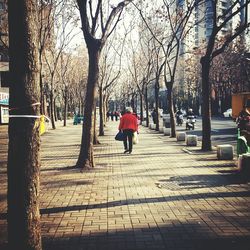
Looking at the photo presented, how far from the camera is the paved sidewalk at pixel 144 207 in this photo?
16.2 feet

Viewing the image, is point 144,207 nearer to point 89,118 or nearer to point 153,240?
point 153,240

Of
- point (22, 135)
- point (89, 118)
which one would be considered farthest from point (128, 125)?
point (22, 135)

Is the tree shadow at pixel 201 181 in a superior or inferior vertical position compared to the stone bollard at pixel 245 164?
inferior

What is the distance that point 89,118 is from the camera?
35.6 ft

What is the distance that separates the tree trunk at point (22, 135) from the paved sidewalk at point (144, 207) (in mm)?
948

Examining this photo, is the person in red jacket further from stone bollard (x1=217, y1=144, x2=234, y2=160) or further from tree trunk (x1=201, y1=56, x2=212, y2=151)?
stone bollard (x1=217, y1=144, x2=234, y2=160)

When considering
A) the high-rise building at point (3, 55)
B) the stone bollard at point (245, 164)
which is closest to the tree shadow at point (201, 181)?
the stone bollard at point (245, 164)

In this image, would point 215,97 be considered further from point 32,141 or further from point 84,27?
point 32,141

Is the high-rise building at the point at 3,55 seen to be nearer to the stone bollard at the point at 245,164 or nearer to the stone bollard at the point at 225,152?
the stone bollard at the point at 225,152

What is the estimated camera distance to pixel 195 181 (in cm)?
866

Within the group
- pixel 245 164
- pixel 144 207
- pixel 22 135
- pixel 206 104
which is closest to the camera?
pixel 22 135

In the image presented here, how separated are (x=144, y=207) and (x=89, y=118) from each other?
4.82 m

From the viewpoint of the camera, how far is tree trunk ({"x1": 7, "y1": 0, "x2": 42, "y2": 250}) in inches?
153

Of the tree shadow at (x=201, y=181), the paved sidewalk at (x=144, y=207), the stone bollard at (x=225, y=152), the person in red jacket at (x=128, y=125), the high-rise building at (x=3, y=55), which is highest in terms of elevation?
the high-rise building at (x=3, y=55)
